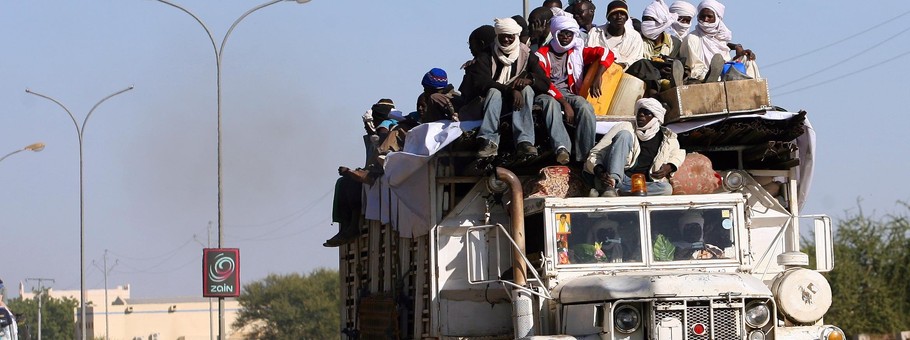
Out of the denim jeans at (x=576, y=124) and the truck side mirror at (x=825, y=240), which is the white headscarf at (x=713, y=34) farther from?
the truck side mirror at (x=825, y=240)

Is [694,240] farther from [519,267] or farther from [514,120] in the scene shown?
[514,120]

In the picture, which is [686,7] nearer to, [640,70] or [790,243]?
[640,70]

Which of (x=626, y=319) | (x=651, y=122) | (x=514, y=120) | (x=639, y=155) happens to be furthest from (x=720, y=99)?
(x=626, y=319)

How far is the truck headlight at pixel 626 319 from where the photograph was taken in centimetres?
1055

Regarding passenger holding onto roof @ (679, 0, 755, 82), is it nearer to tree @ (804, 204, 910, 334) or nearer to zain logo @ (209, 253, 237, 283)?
zain logo @ (209, 253, 237, 283)

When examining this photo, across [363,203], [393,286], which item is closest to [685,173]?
[393,286]

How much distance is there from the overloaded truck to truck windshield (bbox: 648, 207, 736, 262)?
11mm

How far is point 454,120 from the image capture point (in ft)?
41.1

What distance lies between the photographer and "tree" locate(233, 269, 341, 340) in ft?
249

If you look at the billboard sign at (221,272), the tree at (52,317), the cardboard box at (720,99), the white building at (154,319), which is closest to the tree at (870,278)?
the billboard sign at (221,272)

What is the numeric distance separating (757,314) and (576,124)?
2324 millimetres

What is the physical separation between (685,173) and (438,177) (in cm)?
200

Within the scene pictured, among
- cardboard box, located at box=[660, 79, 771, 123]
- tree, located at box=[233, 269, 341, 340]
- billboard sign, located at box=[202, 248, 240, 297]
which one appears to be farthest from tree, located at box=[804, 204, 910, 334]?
tree, located at box=[233, 269, 341, 340]

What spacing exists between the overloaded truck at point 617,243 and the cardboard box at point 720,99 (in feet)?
0.05
